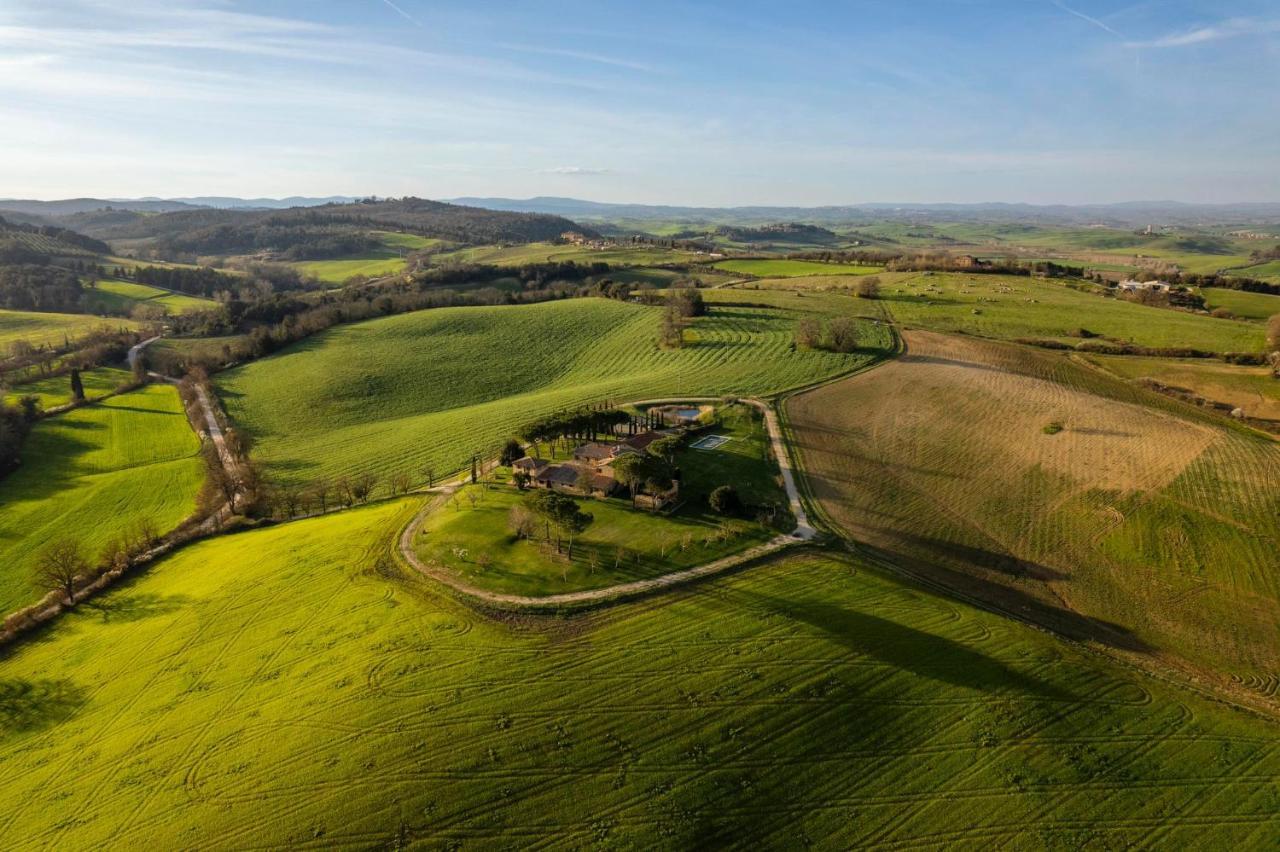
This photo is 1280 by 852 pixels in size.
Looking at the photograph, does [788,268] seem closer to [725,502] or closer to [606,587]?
[725,502]

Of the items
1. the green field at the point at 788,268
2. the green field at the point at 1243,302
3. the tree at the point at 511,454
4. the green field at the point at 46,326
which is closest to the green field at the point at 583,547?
the tree at the point at 511,454

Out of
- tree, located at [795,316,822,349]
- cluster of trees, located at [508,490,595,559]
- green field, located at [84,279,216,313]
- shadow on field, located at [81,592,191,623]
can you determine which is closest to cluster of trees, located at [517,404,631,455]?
cluster of trees, located at [508,490,595,559]

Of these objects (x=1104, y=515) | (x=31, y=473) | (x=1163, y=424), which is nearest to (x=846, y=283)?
(x=1163, y=424)

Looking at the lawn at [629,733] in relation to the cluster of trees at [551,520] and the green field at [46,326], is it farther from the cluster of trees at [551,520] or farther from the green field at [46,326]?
the green field at [46,326]

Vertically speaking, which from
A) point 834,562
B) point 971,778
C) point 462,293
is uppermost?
point 462,293

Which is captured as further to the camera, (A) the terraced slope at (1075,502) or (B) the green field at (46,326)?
(B) the green field at (46,326)

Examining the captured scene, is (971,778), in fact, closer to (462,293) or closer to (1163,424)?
(1163,424)
